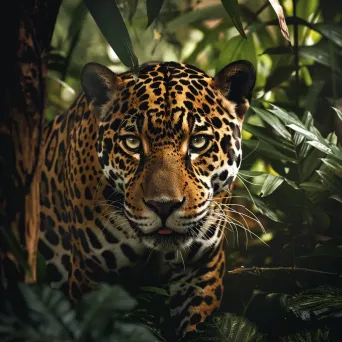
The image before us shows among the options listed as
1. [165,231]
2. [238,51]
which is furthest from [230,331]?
[238,51]

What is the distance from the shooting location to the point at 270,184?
10.3 ft

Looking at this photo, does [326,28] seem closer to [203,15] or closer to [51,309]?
[203,15]

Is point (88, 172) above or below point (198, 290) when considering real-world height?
above

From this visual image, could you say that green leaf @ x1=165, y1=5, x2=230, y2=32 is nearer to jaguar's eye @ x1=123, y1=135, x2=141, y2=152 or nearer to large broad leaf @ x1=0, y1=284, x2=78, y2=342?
jaguar's eye @ x1=123, y1=135, x2=141, y2=152

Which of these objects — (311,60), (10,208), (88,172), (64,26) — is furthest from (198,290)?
(64,26)

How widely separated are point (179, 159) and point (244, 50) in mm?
842

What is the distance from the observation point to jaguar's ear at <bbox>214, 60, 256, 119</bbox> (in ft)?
9.64

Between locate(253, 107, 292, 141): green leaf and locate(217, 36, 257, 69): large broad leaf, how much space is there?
31 centimetres

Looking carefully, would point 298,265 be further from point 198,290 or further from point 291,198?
point 198,290

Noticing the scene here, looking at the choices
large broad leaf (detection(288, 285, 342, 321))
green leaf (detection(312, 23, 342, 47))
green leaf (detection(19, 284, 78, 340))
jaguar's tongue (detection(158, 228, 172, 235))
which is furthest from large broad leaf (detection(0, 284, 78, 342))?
green leaf (detection(312, 23, 342, 47))

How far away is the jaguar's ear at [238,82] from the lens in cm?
294

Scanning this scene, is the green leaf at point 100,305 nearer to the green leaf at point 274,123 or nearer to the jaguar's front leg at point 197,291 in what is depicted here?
the jaguar's front leg at point 197,291

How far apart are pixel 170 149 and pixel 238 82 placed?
406 mm

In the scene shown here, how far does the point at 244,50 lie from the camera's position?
11.1 ft
